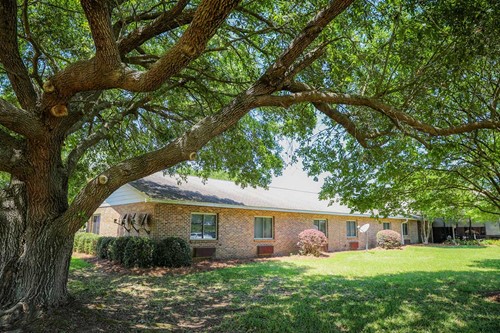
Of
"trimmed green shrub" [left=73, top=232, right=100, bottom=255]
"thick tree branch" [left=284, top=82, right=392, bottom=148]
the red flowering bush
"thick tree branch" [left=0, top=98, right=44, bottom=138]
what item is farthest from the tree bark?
the red flowering bush

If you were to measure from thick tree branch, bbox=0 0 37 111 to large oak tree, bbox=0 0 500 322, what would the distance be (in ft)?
0.06

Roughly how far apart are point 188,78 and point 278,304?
5.78m

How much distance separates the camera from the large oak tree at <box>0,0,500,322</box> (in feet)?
15.1

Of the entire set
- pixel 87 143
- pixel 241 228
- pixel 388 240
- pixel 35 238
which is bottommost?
pixel 388 240

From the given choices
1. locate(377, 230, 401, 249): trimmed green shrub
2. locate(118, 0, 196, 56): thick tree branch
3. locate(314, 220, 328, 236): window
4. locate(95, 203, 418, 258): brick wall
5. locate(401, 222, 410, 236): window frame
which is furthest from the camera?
locate(401, 222, 410, 236): window frame

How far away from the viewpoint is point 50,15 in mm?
7523

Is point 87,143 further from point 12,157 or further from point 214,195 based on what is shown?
point 214,195

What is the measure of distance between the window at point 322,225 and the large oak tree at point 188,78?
48.9 feet

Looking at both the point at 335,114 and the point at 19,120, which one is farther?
the point at 335,114

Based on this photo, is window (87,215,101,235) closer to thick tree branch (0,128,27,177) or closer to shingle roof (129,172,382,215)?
shingle roof (129,172,382,215)

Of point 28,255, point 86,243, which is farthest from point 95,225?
point 28,255

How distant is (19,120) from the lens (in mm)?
5020

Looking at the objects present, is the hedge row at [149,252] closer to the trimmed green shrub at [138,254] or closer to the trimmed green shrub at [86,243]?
the trimmed green shrub at [138,254]

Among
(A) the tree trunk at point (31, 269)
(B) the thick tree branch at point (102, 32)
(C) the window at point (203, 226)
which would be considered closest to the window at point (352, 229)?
(C) the window at point (203, 226)
